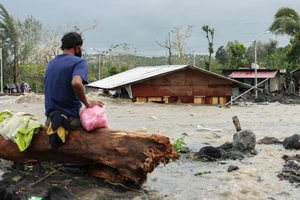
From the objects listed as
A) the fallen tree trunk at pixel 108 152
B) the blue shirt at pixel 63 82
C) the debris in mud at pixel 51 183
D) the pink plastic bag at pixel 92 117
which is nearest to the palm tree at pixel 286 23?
the debris in mud at pixel 51 183

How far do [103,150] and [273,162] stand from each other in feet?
12.3

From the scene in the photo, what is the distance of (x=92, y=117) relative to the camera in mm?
6430

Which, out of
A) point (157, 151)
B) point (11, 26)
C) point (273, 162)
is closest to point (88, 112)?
point (157, 151)

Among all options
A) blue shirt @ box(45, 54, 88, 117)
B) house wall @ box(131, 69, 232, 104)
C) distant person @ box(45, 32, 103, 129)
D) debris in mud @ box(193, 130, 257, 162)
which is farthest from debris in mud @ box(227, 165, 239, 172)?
house wall @ box(131, 69, 232, 104)

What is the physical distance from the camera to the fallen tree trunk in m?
6.21

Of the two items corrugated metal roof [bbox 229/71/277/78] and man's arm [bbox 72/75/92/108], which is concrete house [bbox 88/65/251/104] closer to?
corrugated metal roof [bbox 229/71/277/78]

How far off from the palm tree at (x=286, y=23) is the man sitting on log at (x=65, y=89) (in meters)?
42.2

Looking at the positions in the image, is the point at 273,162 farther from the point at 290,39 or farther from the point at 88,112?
the point at 290,39

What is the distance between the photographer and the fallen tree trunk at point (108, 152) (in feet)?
20.4

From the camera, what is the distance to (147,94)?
29.0 meters

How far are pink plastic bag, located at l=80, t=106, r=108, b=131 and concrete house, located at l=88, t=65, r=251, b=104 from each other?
2146cm

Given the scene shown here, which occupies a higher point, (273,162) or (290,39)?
(290,39)

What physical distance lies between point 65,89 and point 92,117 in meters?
0.52

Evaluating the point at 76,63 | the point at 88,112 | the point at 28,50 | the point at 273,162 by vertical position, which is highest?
the point at 28,50
